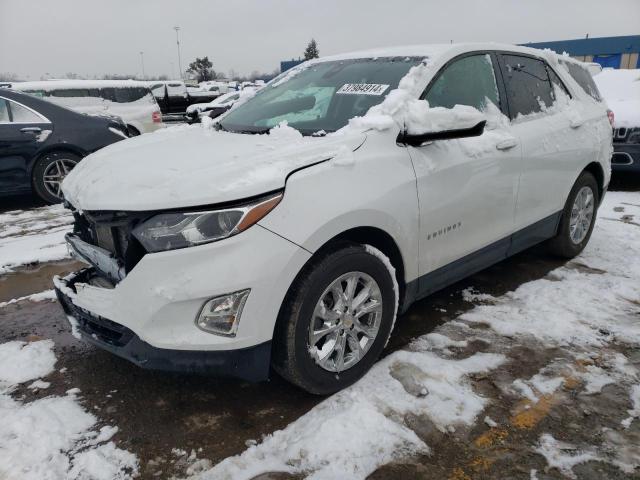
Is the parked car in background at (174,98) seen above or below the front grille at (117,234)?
above

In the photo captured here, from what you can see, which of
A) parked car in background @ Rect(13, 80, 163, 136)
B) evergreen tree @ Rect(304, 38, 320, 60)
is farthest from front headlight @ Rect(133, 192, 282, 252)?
evergreen tree @ Rect(304, 38, 320, 60)

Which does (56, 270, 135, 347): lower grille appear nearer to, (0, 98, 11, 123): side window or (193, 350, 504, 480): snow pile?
(193, 350, 504, 480): snow pile

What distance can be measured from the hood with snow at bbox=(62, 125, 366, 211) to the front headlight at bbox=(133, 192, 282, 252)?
0.05m

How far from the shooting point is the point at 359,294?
2.43 meters

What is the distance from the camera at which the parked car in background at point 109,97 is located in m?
10.4

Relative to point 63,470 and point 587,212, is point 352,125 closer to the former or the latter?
point 63,470

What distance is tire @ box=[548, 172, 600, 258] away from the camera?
397 cm

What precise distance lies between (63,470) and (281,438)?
0.88 meters

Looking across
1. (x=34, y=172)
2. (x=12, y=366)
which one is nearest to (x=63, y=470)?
(x=12, y=366)

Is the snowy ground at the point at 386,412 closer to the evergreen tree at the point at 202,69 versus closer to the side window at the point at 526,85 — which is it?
the side window at the point at 526,85

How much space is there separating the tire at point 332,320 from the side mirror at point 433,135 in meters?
0.62

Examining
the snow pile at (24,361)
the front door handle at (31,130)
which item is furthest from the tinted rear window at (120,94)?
the snow pile at (24,361)

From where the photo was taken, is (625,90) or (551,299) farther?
(625,90)

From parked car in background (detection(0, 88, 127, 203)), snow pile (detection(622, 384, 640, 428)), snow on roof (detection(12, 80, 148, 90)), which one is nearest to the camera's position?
snow pile (detection(622, 384, 640, 428))
